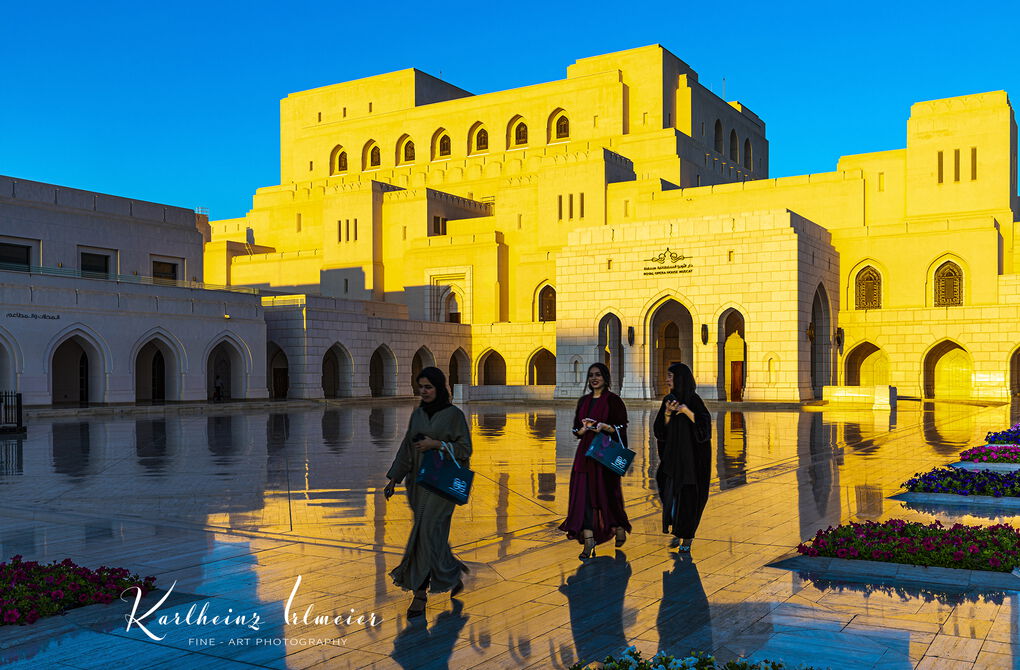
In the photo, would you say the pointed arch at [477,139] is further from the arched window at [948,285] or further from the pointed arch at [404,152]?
the arched window at [948,285]

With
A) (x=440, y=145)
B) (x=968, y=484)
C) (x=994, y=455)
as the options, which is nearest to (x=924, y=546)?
(x=968, y=484)

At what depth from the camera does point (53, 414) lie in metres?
27.4

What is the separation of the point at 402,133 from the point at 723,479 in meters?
51.6

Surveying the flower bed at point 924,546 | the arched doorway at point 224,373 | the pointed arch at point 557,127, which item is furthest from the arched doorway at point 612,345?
the flower bed at point 924,546

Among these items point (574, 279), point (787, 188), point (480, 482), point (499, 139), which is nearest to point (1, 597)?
point (480, 482)

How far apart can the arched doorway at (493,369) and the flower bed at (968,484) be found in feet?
121

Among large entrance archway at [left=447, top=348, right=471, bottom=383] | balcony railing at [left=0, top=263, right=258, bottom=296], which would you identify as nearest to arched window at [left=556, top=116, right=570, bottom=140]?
large entrance archway at [left=447, top=348, right=471, bottom=383]

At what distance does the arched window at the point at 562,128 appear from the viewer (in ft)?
182

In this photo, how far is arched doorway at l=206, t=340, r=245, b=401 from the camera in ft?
118

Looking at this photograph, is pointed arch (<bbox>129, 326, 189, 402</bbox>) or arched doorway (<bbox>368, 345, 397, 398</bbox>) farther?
arched doorway (<bbox>368, 345, 397, 398</bbox>)

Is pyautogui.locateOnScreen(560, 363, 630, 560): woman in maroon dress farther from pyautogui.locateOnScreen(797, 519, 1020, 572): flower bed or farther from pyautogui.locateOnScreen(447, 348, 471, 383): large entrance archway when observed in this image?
pyautogui.locateOnScreen(447, 348, 471, 383): large entrance archway

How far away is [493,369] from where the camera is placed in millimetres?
48688

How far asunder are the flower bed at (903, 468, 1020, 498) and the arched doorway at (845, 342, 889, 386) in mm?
30084

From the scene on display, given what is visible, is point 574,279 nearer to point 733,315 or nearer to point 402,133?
point 733,315
